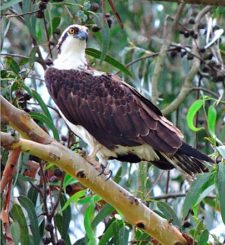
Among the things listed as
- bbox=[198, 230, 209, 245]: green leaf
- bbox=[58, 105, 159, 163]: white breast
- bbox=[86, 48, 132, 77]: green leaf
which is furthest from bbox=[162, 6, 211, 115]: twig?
bbox=[198, 230, 209, 245]: green leaf

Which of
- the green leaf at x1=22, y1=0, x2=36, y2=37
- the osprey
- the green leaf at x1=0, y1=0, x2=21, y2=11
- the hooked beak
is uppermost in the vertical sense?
the green leaf at x1=0, y1=0, x2=21, y2=11

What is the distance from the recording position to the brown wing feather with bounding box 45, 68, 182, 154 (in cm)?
356

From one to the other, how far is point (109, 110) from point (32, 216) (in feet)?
1.95

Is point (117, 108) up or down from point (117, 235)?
up

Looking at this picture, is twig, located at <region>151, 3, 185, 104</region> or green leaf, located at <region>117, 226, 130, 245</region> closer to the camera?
green leaf, located at <region>117, 226, 130, 245</region>

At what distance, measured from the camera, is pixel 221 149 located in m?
2.98

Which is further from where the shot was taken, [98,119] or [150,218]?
[98,119]

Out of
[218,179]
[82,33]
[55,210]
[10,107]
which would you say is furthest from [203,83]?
[10,107]

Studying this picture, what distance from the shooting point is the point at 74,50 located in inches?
156

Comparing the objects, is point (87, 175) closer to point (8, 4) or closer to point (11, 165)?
point (11, 165)

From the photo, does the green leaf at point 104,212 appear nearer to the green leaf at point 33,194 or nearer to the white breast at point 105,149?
the white breast at point 105,149

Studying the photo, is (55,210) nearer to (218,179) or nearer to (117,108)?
(117,108)

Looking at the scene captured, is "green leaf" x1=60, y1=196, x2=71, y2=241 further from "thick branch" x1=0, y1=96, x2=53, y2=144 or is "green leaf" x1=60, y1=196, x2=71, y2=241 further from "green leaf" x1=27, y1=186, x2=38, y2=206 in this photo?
"thick branch" x1=0, y1=96, x2=53, y2=144

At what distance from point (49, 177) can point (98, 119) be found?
1.57 feet
